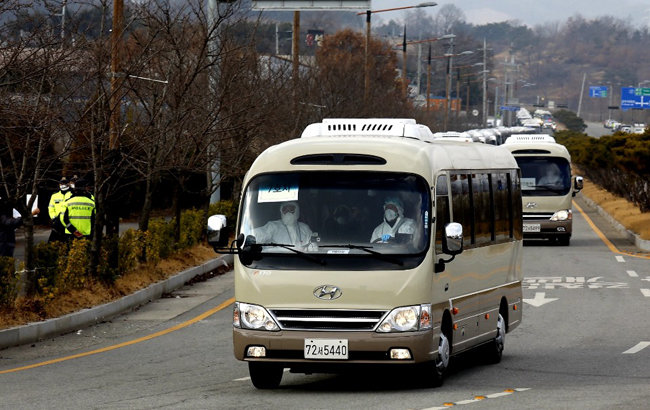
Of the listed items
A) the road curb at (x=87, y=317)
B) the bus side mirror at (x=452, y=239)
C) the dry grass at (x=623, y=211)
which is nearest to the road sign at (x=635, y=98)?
the dry grass at (x=623, y=211)

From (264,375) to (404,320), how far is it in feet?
4.89

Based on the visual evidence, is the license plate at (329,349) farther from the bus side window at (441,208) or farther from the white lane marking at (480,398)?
the bus side window at (441,208)

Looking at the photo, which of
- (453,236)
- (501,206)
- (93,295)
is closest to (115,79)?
(93,295)

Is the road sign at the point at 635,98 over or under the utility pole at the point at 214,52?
under

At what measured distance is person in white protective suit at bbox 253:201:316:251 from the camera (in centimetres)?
1236

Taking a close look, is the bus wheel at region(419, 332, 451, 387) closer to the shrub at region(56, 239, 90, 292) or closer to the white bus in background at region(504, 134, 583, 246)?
the shrub at region(56, 239, 90, 292)

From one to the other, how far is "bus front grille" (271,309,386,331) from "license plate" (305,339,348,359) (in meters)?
0.12

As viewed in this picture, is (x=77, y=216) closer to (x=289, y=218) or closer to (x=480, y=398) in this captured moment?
(x=289, y=218)

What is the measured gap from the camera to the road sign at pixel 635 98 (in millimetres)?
116000

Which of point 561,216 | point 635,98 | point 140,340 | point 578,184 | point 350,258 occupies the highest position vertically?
point 350,258

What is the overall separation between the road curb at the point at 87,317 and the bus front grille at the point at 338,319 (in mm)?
5386

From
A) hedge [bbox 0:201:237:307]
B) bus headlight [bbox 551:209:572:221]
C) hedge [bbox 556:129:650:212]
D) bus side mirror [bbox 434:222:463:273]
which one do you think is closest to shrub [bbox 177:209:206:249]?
hedge [bbox 0:201:237:307]

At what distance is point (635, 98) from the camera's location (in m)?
116

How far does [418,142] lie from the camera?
1330 centimetres
